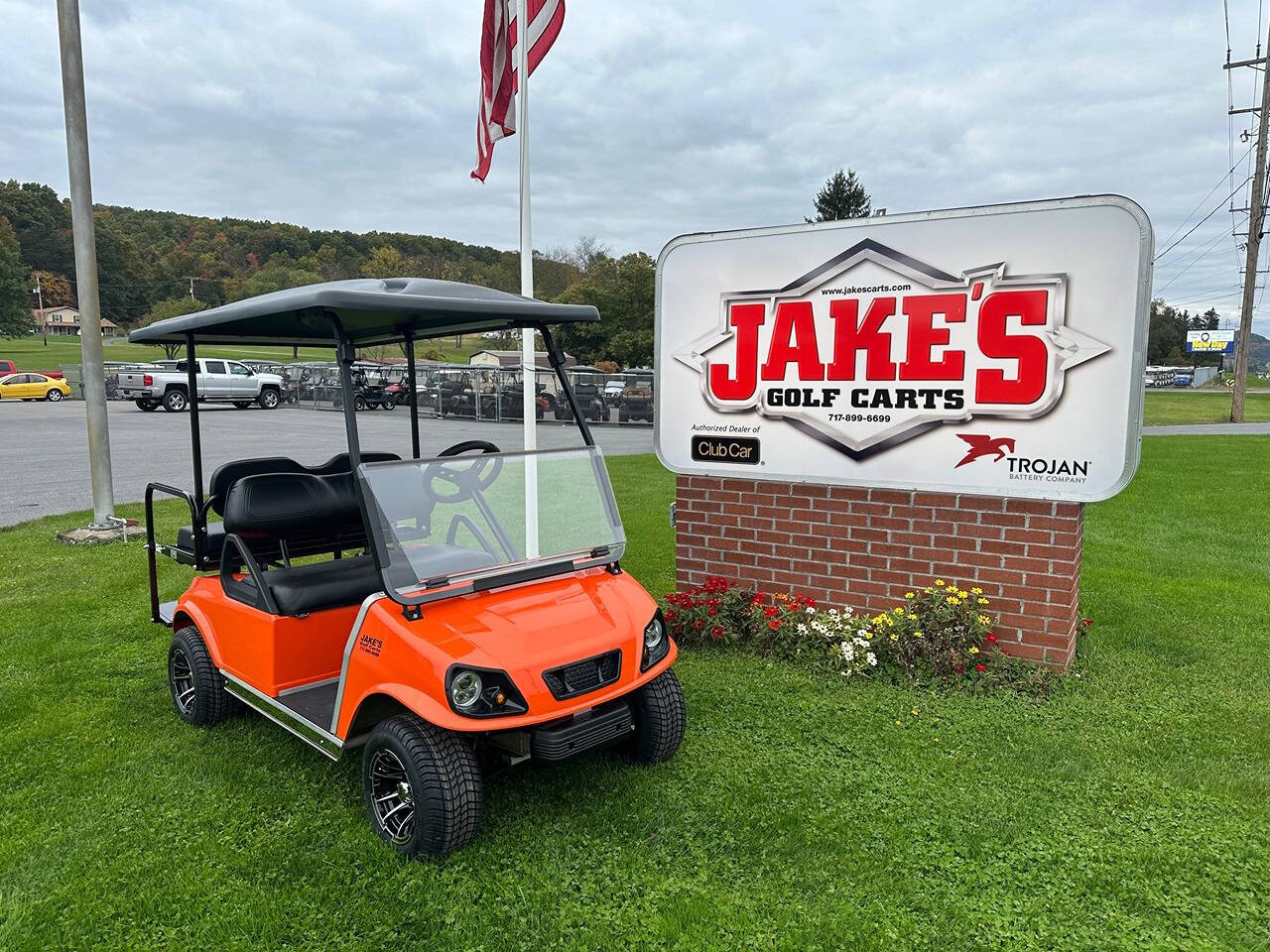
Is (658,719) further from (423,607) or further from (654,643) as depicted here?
(423,607)

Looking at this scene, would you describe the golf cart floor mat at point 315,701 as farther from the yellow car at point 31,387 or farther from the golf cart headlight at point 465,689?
the yellow car at point 31,387

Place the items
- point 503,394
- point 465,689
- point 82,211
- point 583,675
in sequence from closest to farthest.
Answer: point 465,689
point 583,675
point 82,211
point 503,394

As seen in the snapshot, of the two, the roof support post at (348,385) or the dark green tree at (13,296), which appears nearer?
the roof support post at (348,385)

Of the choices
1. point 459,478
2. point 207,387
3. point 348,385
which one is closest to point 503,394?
point 207,387

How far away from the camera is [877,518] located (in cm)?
513

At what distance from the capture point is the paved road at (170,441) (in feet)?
36.8

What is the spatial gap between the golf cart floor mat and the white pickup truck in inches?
1009

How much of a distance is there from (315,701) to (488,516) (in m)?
1.11

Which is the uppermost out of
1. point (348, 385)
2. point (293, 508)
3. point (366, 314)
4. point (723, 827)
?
point (366, 314)

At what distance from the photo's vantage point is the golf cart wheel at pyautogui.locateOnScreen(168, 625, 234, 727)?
3988 millimetres

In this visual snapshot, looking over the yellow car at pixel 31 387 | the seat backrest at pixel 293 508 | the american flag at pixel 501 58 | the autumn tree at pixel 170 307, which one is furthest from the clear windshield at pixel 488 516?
the autumn tree at pixel 170 307

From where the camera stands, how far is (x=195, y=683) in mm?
4008

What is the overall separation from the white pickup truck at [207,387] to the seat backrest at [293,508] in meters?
25.0

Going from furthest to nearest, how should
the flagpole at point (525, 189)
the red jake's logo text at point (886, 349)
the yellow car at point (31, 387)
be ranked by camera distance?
the yellow car at point (31, 387)
the flagpole at point (525, 189)
the red jake's logo text at point (886, 349)
